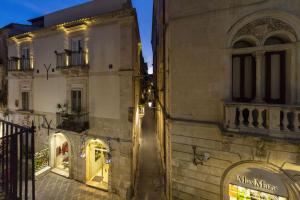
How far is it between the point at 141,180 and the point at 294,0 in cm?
1249

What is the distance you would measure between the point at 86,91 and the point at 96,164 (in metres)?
5.42

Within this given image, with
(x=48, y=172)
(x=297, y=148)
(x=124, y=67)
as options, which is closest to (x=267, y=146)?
(x=297, y=148)

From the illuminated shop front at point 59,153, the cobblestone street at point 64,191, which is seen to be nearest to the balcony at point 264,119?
the cobblestone street at point 64,191

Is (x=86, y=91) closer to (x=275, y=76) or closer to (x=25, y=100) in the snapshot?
(x=25, y=100)

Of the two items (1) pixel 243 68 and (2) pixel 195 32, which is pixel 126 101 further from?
(1) pixel 243 68

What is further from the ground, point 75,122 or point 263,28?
point 263,28

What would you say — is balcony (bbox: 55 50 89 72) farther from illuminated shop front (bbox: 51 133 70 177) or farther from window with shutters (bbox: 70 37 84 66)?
illuminated shop front (bbox: 51 133 70 177)

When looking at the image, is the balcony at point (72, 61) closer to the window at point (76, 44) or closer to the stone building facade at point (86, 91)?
the stone building facade at point (86, 91)

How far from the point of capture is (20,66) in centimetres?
1416

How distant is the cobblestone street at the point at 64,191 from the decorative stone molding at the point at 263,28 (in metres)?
11.0

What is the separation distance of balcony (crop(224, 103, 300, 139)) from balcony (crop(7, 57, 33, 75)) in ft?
49.9

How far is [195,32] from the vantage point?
22.1 ft

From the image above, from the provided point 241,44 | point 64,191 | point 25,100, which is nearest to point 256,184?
point 241,44

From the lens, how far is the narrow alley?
10.3 meters
